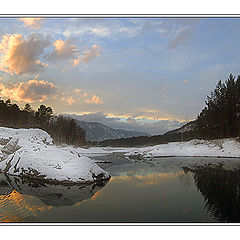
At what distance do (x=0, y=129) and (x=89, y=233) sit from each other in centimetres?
2368

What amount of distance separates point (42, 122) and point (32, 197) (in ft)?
197

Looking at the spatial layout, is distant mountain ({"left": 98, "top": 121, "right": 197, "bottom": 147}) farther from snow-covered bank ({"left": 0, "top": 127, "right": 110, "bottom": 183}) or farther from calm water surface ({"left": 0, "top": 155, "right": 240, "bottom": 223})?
calm water surface ({"left": 0, "top": 155, "right": 240, "bottom": 223})

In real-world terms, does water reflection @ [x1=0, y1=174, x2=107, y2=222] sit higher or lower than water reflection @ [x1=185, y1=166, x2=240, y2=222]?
higher

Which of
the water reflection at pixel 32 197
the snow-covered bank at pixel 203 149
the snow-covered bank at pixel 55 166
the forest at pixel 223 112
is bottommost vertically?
the snow-covered bank at pixel 203 149

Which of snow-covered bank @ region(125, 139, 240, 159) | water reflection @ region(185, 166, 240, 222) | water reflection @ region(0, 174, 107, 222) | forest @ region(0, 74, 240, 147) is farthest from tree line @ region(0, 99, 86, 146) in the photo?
water reflection @ region(185, 166, 240, 222)

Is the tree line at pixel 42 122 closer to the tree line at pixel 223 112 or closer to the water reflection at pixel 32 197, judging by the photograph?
the tree line at pixel 223 112

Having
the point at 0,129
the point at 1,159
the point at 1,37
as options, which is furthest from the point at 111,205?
the point at 0,129

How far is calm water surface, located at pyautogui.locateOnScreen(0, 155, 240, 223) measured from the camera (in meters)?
6.97

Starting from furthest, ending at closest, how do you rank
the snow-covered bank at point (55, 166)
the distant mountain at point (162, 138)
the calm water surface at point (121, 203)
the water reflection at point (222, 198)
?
the distant mountain at point (162, 138) → the snow-covered bank at point (55, 166) → the water reflection at point (222, 198) → the calm water surface at point (121, 203)

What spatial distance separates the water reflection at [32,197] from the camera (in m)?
7.20

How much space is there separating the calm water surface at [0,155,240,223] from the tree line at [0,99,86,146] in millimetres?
47552

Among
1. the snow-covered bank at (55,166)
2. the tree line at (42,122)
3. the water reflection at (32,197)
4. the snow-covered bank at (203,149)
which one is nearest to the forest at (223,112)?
the snow-covered bank at (203,149)

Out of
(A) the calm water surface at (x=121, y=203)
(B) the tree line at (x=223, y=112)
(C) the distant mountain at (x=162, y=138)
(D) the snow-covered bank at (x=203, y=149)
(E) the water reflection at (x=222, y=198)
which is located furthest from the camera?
(C) the distant mountain at (x=162, y=138)
